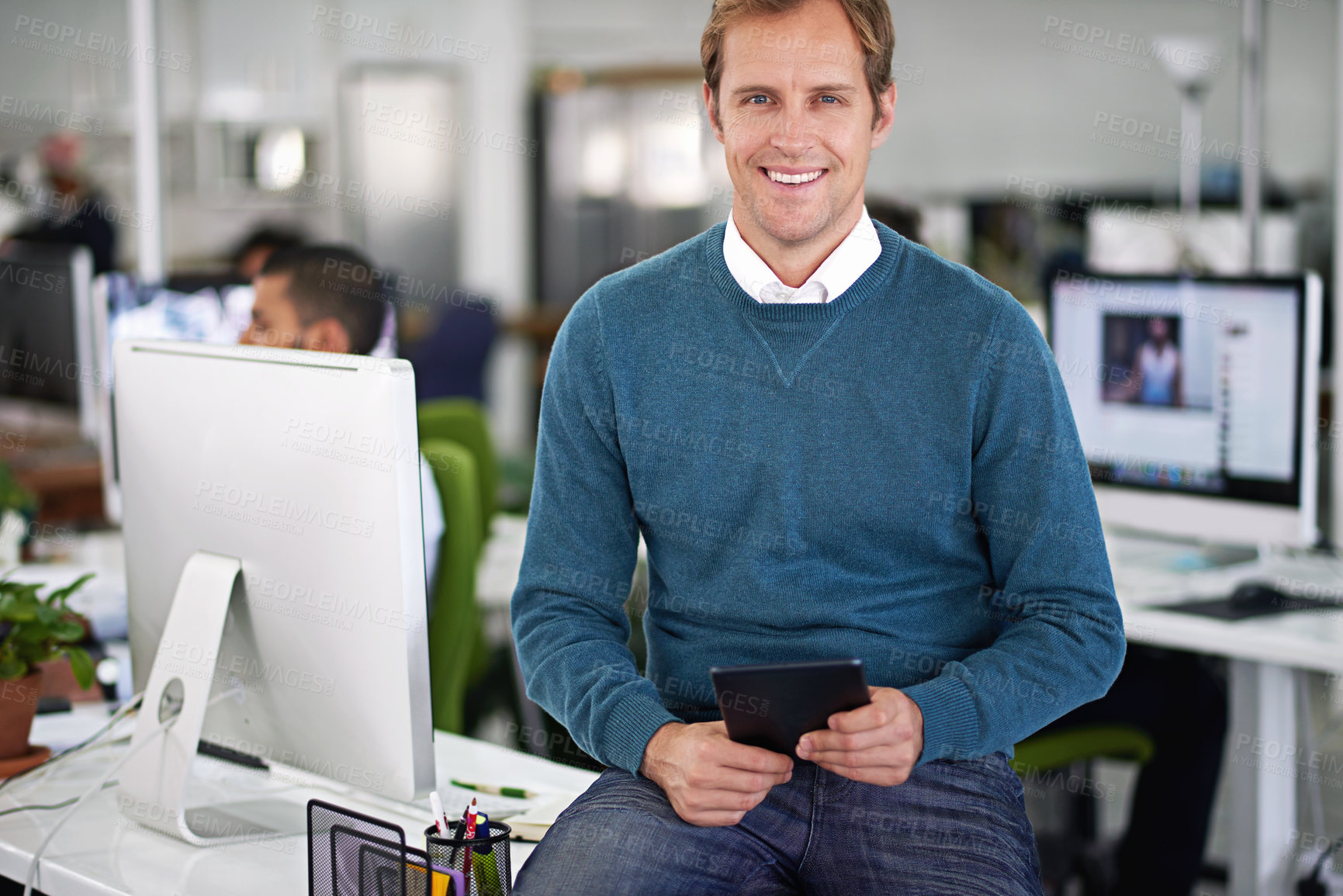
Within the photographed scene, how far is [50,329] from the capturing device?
321 cm

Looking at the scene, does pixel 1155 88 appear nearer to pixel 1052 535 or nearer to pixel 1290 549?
pixel 1290 549

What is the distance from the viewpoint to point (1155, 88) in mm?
7391

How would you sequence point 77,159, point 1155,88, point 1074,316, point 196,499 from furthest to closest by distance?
point 1155,88
point 77,159
point 1074,316
point 196,499

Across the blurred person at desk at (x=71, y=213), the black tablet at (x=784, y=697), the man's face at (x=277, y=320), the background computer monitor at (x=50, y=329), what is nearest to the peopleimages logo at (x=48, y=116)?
the blurred person at desk at (x=71, y=213)

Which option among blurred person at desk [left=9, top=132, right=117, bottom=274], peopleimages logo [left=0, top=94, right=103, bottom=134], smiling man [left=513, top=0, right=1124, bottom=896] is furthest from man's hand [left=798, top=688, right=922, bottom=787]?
peopleimages logo [left=0, top=94, right=103, bottom=134]

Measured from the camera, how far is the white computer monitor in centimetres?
125

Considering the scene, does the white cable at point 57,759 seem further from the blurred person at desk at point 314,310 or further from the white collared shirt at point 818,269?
the white collared shirt at point 818,269

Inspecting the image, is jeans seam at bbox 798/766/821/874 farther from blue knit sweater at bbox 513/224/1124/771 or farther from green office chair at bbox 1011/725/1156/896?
green office chair at bbox 1011/725/1156/896

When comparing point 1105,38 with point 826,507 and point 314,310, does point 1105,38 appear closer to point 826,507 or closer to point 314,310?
point 314,310

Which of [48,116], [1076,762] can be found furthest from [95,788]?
[48,116]

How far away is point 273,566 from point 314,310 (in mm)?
867

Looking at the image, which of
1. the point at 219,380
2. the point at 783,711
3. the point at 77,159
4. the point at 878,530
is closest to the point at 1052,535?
the point at 878,530

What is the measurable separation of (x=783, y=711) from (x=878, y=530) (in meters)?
0.29

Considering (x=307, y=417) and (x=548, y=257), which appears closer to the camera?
(x=307, y=417)
